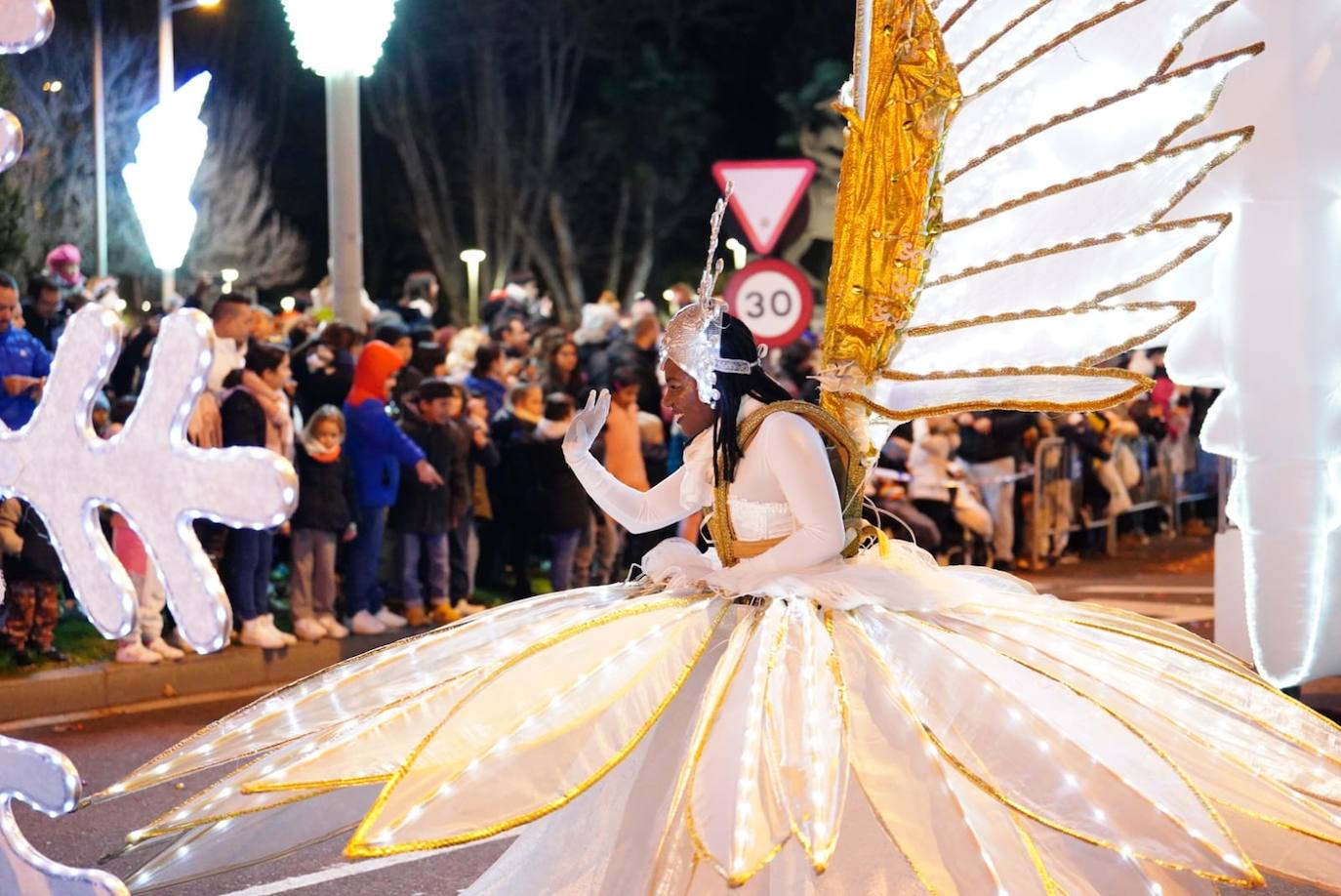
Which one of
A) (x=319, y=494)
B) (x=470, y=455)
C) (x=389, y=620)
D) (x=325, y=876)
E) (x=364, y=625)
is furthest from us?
(x=470, y=455)

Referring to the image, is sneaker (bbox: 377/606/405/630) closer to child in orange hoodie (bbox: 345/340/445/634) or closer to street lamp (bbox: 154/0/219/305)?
child in orange hoodie (bbox: 345/340/445/634)

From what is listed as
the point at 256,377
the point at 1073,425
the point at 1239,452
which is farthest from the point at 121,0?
the point at 1239,452

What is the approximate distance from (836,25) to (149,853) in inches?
1511

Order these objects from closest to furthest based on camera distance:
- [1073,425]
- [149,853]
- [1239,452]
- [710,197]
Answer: [149,853] → [1239,452] → [1073,425] → [710,197]

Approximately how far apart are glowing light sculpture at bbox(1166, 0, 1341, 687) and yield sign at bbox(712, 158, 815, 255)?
4.92m

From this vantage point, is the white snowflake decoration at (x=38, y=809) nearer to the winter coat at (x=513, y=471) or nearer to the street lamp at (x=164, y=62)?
the winter coat at (x=513, y=471)

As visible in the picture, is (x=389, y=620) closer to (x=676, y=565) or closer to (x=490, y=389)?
(x=490, y=389)

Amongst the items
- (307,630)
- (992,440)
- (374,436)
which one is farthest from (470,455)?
(992,440)

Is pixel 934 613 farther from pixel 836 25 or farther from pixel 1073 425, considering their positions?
pixel 836 25

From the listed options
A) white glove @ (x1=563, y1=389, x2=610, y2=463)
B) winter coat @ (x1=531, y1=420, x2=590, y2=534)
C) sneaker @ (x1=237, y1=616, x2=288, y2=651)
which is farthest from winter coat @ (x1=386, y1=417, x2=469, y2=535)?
white glove @ (x1=563, y1=389, x2=610, y2=463)

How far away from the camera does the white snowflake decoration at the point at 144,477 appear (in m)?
3.14

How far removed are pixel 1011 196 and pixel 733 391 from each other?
858 mm

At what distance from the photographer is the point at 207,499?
3162mm

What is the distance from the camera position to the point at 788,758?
3.82 m
